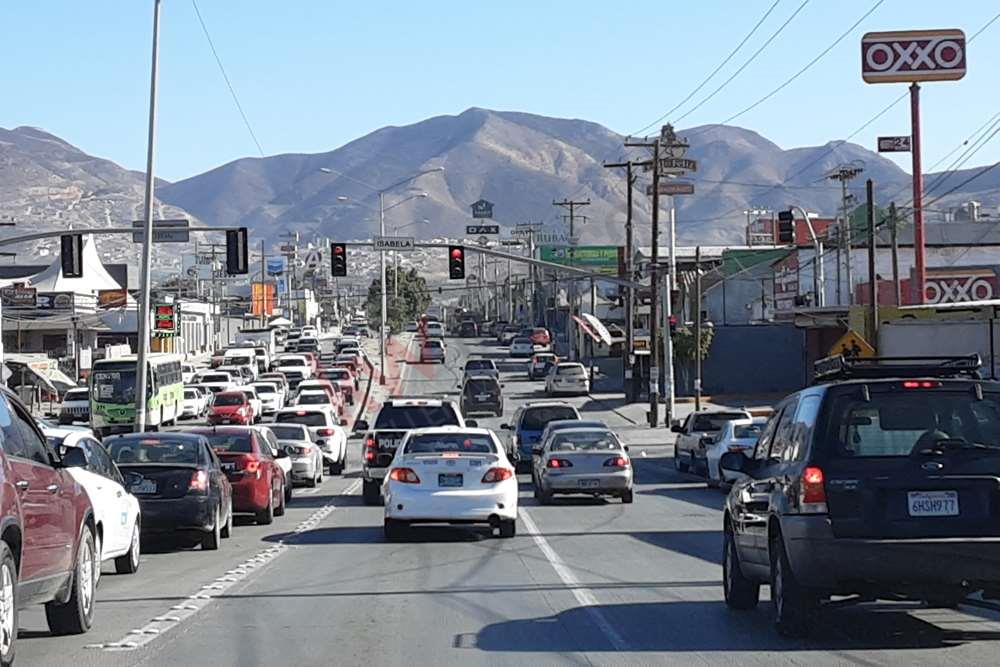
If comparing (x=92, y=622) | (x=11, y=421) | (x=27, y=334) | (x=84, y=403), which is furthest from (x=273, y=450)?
(x=27, y=334)

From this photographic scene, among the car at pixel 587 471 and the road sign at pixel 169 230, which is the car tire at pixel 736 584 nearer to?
the car at pixel 587 471

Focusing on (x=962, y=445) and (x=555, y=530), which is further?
(x=555, y=530)

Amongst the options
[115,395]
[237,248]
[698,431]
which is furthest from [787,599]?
[115,395]

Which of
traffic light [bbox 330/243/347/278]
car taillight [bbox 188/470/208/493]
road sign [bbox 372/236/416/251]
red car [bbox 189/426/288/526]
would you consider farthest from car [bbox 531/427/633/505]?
road sign [bbox 372/236/416/251]

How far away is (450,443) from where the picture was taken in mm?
22719

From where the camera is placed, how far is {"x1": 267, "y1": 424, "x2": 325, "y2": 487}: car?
3401 cm

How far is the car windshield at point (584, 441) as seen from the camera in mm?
28812

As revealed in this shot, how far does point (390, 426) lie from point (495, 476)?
9.79 m

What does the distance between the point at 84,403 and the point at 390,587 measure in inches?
1766

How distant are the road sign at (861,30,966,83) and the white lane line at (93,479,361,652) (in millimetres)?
40369

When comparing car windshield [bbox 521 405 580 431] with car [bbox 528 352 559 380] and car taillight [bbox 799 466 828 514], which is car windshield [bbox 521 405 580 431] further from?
car [bbox 528 352 559 380]

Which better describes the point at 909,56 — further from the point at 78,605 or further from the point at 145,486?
the point at 78,605

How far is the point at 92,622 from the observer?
1331 cm

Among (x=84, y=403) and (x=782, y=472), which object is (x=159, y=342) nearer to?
(x=84, y=403)
